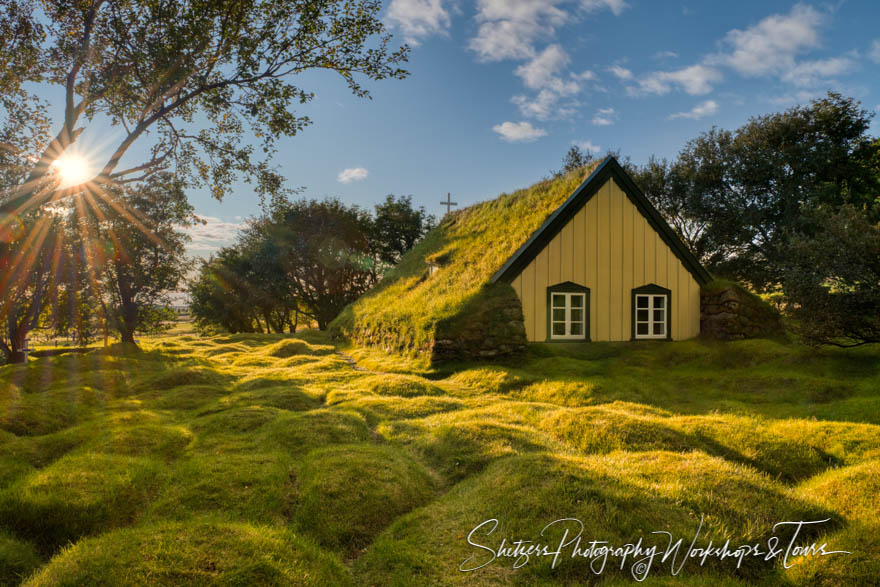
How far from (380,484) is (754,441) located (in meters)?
6.82

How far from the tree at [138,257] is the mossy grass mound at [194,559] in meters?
24.5

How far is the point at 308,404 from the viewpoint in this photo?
11.2m

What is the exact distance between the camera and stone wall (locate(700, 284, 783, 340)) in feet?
56.0

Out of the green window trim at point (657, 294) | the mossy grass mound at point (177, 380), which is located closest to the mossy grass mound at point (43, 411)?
the mossy grass mound at point (177, 380)

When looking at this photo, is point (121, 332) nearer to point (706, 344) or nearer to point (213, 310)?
point (213, 310)

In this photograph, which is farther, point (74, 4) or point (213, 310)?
point (213, 310)

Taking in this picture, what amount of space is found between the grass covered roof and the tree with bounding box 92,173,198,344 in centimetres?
1228

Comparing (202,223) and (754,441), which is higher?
(202,223)

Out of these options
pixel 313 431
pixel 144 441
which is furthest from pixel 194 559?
pixel 144 441

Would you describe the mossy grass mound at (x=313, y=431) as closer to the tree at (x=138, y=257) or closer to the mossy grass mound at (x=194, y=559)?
the mossy grass mound at (x=194, y=559)

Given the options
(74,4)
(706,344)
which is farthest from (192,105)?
(706,344)

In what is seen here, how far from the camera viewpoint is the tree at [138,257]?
82.1 feet

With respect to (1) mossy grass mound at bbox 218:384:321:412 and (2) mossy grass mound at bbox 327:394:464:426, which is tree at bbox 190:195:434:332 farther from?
(2) mossy grass mound at bbox 327:394:464:426

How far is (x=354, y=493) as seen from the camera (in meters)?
5.67
